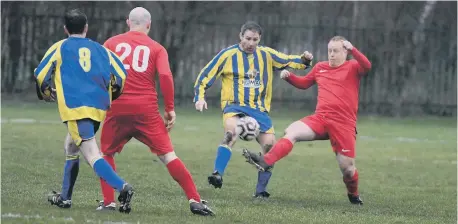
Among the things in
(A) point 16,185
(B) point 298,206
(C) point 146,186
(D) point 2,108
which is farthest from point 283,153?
(D) point 2,108

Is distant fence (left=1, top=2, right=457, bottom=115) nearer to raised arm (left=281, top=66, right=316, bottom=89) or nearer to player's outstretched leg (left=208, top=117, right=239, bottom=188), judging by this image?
raised arm (left=281, top=66, right=316, bottom=89)

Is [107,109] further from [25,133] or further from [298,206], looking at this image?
[25,133]

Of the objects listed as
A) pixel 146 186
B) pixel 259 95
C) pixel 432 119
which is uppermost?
pixel 259 95

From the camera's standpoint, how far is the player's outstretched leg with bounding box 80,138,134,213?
8.10 m

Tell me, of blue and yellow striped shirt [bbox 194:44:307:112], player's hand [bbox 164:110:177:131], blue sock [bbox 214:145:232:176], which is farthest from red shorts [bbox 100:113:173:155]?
blue and yellow striped shirt [bbox 194:44:307:112]

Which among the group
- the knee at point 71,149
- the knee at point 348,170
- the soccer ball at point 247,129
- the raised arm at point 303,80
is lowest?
the knee at point 348,170

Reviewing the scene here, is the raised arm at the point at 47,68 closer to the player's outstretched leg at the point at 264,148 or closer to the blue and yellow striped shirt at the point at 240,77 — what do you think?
the blue and yellow striped shirt at the point at 240,77

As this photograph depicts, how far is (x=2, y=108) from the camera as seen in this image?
22969mm

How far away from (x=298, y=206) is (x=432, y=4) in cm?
1629

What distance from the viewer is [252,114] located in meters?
10.6

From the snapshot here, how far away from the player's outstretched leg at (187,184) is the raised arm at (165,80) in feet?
1.32

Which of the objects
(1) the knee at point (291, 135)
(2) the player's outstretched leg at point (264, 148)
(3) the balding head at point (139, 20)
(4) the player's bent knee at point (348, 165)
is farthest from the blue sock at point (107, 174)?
(4) the player's bent knee at point (348, 165)

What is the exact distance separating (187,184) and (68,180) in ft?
3.11

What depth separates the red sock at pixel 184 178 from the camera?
8648 mm
